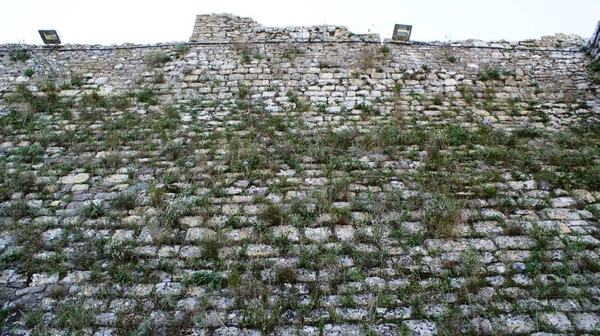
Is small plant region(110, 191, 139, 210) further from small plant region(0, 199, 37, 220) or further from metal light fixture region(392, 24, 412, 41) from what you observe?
Answer: metal light fixture region(392, 24, 412, 41)

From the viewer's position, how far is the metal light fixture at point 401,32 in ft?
23.5

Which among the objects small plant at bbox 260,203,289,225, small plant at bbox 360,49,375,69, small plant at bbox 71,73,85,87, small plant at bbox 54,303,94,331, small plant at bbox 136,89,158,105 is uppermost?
small plant at bbox 360,49,375,69

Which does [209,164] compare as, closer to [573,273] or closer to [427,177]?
[427,177]

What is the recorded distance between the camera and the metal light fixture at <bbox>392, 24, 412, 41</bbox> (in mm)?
7148

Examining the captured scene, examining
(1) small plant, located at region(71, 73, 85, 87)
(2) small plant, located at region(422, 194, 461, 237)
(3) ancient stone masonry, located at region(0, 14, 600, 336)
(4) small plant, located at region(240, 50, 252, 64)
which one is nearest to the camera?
(3) ancient stone masonry, located at region(0, 14, 600, 336)

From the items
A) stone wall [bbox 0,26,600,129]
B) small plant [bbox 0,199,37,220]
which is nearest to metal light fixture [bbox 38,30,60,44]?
stone wall [bbox 0,26,600,129]

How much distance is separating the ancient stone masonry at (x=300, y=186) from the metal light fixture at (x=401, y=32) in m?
0.22

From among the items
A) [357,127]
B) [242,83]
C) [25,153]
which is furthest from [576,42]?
[25,153]

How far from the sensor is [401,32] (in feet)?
23.6

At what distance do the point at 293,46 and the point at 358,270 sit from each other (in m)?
4.94

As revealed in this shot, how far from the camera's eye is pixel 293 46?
7211 mm

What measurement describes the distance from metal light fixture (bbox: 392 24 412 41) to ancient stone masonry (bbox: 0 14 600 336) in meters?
0.22

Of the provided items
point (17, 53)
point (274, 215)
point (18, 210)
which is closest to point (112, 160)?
point (18, 210)

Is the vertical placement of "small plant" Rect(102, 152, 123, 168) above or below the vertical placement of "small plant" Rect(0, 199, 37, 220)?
above
